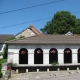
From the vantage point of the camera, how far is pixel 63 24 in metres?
56.8

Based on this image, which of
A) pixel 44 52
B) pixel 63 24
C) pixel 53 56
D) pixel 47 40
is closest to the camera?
pixel 44 52

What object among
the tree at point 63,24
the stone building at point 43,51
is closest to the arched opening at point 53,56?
the stone building at point 43,51

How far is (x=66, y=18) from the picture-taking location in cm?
5703

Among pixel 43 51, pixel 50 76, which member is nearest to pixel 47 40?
pixel 43 51

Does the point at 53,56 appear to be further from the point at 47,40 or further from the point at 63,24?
the point at 63,24

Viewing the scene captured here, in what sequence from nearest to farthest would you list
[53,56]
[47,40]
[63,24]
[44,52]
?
[44,52]
[47,40]
[53,56]
[63,24]

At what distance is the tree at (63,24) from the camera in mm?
56219

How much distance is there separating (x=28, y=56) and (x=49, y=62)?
9.37 feet

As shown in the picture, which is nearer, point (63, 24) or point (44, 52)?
point (44, 52)

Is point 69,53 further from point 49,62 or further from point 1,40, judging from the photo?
point 1,40

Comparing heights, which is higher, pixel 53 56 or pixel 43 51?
pixel 43 51

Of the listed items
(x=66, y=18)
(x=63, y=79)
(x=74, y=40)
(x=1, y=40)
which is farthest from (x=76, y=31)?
(x=63, y=79)

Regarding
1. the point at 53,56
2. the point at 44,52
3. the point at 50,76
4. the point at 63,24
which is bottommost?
the point at 50,76

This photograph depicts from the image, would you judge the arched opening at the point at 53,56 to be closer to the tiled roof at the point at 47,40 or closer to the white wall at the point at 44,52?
the white wall at the point at 44,52
